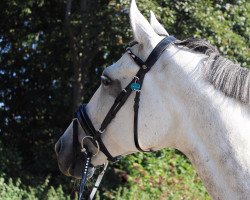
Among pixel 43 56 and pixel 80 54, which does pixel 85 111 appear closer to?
pixel 80 54

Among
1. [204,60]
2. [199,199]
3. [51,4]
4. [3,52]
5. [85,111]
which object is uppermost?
[204,60]

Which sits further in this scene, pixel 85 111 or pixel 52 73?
pixel 52 73

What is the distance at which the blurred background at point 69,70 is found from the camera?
7773 millimetres

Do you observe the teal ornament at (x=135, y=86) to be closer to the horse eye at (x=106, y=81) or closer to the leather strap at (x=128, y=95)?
the leather strap at (x=128, y=95)

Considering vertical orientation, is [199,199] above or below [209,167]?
below

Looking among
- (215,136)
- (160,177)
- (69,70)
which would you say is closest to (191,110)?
(215,136)

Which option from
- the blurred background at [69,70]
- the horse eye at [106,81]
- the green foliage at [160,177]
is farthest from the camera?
the green foliage at [160,177]

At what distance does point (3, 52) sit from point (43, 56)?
0.73m

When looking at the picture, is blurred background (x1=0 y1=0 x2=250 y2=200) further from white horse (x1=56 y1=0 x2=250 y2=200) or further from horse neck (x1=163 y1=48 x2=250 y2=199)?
horse neck (x1=163 y1=48 x2=250 y2=199)

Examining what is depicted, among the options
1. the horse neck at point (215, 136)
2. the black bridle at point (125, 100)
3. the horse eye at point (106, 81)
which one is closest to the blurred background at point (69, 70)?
the black bridle at point (125, 100)

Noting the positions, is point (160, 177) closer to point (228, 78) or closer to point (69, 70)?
point (69, 70)

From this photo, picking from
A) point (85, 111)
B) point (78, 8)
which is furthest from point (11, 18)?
point (85, 111)

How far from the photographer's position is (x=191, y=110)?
272 centimetres

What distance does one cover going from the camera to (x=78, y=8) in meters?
9.13
